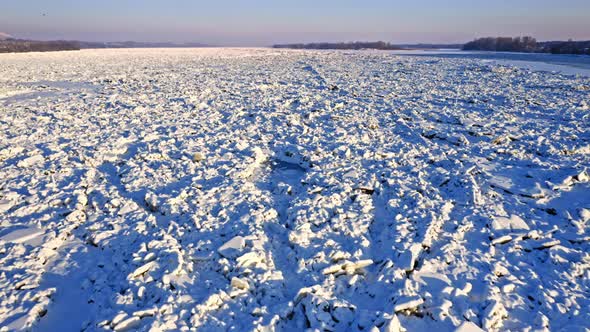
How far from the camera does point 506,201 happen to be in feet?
18.6

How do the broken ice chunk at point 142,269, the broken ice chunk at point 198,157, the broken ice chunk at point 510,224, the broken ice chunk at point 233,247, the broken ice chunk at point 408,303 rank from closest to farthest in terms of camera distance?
the broken ice chunk at point 408,303 → the broken ice chunk at point 142,269 → the broken ice chunk at point 233,247 → the broken ice chunk at point 510,224 → the broken ice chunk at point 198,157

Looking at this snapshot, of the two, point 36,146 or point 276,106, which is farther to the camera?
point 276,106

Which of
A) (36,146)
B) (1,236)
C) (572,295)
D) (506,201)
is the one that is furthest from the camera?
(36,146)

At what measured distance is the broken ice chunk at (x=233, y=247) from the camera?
174 inches

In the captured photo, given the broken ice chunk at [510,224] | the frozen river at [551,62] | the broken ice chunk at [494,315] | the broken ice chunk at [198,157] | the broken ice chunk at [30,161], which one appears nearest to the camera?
the broken ice chunk at [494,315]

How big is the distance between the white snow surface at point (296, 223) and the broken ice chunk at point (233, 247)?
2 cm

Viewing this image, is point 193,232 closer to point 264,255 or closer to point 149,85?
point 264,255

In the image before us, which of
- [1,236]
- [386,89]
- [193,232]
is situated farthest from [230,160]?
[386,89]

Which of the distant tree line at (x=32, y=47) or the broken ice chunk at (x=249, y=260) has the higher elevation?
the distant tree line at (x=32, y=47)

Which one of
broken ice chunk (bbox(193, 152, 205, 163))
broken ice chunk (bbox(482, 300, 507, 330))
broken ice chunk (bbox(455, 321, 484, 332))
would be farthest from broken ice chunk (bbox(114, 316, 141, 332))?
broken ice chunk (bbox(193, 152, 205, 163))

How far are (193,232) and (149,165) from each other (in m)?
2.91

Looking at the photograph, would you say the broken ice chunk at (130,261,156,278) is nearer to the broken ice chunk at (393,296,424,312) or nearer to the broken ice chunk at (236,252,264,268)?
the broken ice chunk at (236,252,264,268)

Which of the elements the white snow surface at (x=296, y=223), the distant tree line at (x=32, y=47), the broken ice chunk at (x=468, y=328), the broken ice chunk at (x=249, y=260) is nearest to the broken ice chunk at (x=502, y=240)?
the white snow surface at (x=296, y=223)

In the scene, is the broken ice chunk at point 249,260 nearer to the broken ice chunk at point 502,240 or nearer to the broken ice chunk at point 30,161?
the broken ice chunk at point 502,240
